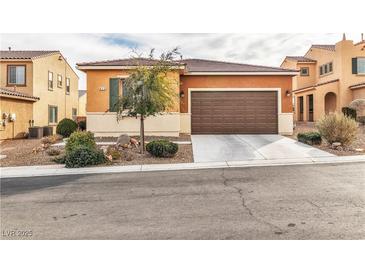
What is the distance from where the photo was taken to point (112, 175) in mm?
9891

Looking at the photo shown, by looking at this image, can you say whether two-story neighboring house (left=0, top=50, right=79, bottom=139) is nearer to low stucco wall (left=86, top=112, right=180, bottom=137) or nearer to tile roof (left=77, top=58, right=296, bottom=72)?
low stucco wall (left=86, top=112, right=180, bottom=137)

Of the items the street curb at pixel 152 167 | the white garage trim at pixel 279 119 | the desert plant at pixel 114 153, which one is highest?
the white garage trim at pixel 279 119

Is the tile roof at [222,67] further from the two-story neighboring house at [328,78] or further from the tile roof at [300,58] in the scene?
the tile roof at [300,58]

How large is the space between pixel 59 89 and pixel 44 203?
2199 centimetres

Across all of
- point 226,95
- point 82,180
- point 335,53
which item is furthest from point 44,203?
point 335,53

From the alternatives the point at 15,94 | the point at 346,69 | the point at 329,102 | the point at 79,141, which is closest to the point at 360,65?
the point at 346,69

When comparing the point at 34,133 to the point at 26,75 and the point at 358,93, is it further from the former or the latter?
the point at 358,93

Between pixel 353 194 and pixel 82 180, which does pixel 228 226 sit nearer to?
pixel 353 194

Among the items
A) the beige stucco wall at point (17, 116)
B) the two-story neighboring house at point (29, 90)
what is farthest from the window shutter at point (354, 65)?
the beige stucco wall at point (17, 116)

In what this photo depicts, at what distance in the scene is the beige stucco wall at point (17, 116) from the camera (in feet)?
60.9

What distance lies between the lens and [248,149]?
551 inches

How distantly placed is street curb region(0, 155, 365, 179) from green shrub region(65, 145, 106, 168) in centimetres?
36

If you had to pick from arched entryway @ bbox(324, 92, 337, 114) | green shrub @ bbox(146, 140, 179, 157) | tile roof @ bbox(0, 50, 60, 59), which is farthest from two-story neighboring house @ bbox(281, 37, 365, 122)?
tile roof @ bbox(0, 50, 60, 59)

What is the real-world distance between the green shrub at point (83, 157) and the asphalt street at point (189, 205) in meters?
1.50
